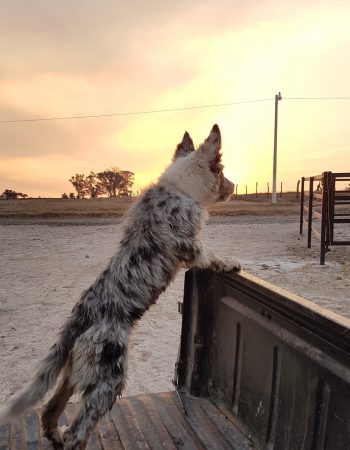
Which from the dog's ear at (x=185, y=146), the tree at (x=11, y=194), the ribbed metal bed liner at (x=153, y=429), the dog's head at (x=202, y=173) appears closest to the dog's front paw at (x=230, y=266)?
the dog's head at (x=202, y=173)

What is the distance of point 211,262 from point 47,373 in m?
1.42

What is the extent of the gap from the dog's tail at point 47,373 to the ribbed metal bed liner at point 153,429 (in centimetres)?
41

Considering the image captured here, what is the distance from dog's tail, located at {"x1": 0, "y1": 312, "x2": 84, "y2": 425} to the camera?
289cm

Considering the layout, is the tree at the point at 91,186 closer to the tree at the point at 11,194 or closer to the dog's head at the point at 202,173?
the tree at the point at 11,194

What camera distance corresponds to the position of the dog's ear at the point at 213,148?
4.09 m

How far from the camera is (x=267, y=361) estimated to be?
9.29ft

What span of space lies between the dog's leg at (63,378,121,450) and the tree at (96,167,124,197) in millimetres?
67114

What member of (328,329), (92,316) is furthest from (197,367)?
(328,329)

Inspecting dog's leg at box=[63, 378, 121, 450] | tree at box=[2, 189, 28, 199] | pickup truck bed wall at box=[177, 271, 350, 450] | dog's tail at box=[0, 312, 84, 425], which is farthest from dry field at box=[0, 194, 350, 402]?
tree at box=[2, 189, 28, 199]

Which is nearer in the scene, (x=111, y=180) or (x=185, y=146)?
(x=185, y=146)

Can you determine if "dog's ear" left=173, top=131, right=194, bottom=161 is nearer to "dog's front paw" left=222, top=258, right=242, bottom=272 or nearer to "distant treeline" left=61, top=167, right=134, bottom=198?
"dog's front paw" left=222, top=258, right=242, bottom=272

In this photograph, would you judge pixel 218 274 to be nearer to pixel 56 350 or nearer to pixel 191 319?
pixel 191 319

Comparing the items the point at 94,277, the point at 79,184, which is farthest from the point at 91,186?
the point at 94,277

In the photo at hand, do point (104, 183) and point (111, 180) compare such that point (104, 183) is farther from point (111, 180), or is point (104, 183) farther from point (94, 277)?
point (94, 277)
